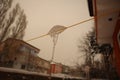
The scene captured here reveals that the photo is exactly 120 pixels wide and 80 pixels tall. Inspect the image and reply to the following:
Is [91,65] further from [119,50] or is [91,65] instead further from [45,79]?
[119,50]

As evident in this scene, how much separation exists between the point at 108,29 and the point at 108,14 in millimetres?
1089

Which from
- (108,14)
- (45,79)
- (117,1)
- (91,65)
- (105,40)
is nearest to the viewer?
(117,1)

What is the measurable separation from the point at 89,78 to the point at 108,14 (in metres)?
10.7

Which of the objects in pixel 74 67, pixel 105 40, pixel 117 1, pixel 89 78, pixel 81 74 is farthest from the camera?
pixel 74 67

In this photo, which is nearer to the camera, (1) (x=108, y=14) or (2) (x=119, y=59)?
(1) (x=108, y=14)

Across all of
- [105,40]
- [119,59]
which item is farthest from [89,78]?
[119,59]

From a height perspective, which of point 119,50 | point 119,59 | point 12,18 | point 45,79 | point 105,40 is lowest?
point 45,79

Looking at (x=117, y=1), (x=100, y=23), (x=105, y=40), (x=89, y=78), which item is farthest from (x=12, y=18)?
(x=117, y=1)

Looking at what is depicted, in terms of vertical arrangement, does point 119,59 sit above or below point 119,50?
below

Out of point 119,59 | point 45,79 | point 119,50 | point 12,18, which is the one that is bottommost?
point 45,79

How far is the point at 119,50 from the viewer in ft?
12.3

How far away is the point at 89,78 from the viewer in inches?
502

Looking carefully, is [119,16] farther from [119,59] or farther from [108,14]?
[119,59]

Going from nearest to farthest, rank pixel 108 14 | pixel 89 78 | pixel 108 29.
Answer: pixel 108 14 → pixel 108 29 → pixel 89 78
